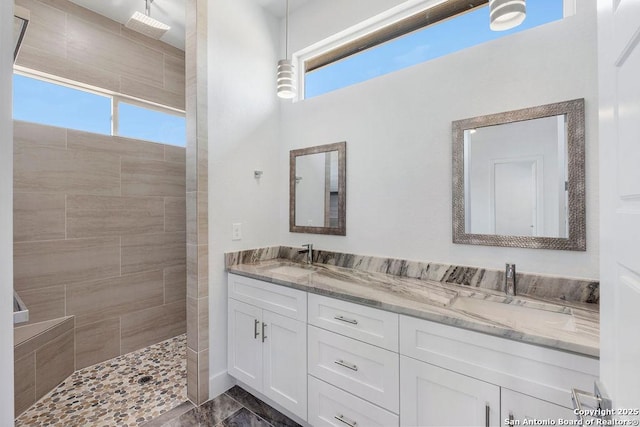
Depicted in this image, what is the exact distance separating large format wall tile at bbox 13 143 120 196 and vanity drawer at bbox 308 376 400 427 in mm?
2323

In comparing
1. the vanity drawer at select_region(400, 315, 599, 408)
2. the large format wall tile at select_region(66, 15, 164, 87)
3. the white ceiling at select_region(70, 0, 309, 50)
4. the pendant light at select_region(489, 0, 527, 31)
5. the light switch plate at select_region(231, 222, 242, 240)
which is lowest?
the vanity drawer at select_region(400, 315, 599, 408)

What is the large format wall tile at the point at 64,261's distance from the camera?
2143mm

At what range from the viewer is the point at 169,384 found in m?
2.18

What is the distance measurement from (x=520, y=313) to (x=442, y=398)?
52 cm

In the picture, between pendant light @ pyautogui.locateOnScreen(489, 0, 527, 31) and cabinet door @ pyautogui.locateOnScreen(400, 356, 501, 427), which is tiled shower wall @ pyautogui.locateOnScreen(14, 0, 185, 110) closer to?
pendant light @ pyautogui.locateOnScreen(489, 0, 527, 31)

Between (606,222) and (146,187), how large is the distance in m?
3.11

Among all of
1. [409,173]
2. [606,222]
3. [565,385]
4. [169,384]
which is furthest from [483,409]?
[169,384]

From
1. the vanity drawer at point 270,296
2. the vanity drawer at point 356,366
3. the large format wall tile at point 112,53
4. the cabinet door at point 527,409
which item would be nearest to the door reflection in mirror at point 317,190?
the vanity drawer at point 270,296

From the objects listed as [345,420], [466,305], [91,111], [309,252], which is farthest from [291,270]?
[91,111]

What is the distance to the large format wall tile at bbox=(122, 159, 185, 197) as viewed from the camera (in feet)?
8.68

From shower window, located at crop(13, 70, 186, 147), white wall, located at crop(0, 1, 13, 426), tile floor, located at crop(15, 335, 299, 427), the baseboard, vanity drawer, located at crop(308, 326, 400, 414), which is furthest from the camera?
shower window, located at crop(13, 70, 186, 147)

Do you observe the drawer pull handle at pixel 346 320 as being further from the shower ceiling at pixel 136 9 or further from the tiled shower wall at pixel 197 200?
the shower ceiling at pixel 136 9

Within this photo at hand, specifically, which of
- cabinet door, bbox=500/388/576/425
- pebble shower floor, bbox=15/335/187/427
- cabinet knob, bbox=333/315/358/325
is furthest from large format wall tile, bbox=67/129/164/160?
cabinet door, bbox=500/388/576/425

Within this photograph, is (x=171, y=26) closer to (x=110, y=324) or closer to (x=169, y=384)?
(x=110, y=324)
